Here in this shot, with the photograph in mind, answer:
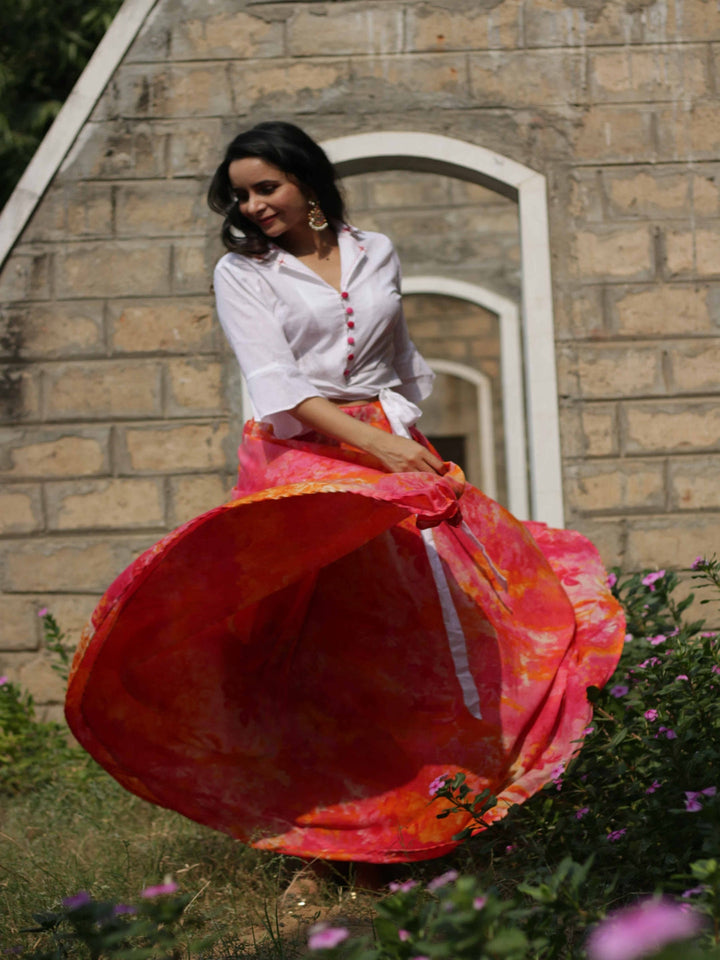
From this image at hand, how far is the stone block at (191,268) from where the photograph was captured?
Answer: 16.0ft

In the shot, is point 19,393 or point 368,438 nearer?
point 368,438

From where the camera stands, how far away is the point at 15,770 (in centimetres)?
441

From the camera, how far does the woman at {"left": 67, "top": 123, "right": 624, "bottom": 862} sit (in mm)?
2877

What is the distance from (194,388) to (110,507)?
648mm

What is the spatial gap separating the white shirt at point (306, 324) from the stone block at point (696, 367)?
78.4 inches

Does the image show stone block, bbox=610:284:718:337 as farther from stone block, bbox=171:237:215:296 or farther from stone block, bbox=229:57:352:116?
stone block, bbox=171:237:215:296

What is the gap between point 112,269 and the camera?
489 cm

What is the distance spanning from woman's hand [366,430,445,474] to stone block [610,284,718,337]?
7.42 ft

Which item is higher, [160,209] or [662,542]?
[160,209]

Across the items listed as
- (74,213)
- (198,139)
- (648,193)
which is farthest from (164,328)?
(648,193)

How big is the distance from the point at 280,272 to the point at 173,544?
34.1 inches

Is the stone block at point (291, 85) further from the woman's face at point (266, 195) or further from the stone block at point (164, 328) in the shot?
the woman's face at point (266, 195)

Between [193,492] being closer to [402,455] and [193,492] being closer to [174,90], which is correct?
[174,90]

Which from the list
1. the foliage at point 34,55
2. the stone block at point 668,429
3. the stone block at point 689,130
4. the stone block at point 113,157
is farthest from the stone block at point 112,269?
the foliage at point 34,55
